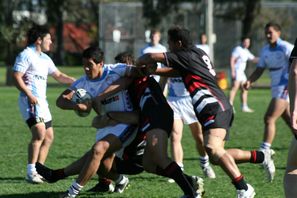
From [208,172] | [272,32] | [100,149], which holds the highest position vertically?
[272,32]

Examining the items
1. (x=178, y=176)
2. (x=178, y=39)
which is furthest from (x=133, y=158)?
(x=178, y=39)

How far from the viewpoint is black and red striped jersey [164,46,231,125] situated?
25.0 ft

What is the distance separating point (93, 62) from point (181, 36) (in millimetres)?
917

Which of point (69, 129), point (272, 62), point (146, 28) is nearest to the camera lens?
point (272, 62)

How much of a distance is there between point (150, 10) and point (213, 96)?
34884mm

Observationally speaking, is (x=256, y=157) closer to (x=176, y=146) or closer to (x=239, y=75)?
(x=176, y=146)

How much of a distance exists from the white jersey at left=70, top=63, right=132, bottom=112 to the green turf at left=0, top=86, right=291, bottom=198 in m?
1.12

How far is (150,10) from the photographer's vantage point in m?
42.3

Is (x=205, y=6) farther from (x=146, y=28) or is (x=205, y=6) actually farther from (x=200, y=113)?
(x=200, y=113)

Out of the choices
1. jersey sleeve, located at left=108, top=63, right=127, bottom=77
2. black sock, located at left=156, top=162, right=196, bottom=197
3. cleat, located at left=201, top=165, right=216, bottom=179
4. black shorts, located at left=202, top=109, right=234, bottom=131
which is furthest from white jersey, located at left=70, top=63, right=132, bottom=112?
cleat, located at left=201, top=165, right=216, bottom=179

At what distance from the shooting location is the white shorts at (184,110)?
9.63 m

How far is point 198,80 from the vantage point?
7680 millimetres

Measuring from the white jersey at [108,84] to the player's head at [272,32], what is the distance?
3.78 meters

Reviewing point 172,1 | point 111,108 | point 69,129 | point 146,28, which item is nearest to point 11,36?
point 146,28
